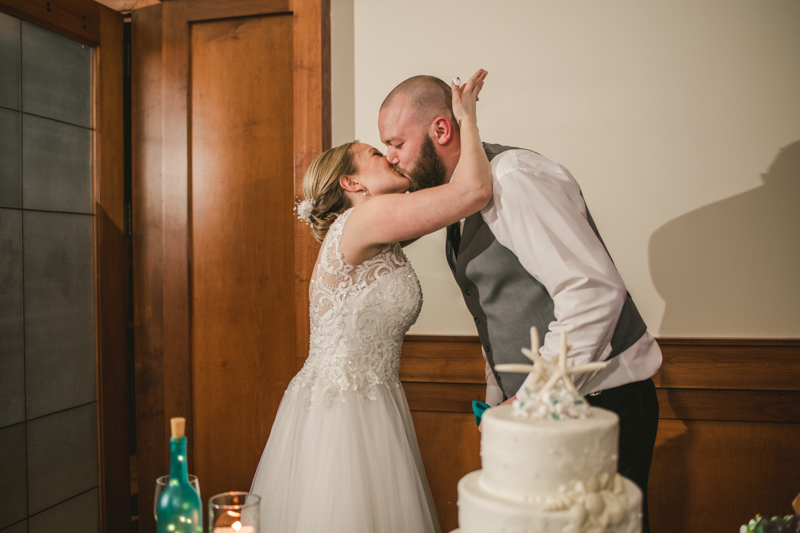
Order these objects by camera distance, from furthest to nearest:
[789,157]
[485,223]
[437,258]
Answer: [437,258] → [789,157] → [485,223]

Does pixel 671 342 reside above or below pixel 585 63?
below

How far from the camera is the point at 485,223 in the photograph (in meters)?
1.69

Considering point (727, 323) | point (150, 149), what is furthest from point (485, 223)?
point (150, 149)

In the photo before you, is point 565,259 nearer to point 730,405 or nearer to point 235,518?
point 235,518

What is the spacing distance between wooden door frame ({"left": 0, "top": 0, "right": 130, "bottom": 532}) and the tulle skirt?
1.34m

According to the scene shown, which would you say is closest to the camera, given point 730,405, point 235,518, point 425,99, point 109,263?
point 235,518

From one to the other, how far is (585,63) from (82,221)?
8.38 feet

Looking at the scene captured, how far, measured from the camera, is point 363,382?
6.20 ft

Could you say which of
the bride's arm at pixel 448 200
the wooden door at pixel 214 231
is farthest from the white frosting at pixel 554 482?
the wooden door at pixel 214 231

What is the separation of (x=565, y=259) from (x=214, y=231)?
2.00 meters

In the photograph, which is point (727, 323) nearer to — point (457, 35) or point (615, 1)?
point (615, 1)

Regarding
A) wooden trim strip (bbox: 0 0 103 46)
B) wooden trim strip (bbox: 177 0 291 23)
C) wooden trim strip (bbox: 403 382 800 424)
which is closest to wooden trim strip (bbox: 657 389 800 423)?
wooden trim strip (bbox: 403 382 800 424)

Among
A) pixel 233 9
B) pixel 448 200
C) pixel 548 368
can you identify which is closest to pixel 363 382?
pixel 448 200

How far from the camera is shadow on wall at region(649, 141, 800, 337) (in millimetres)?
2402
